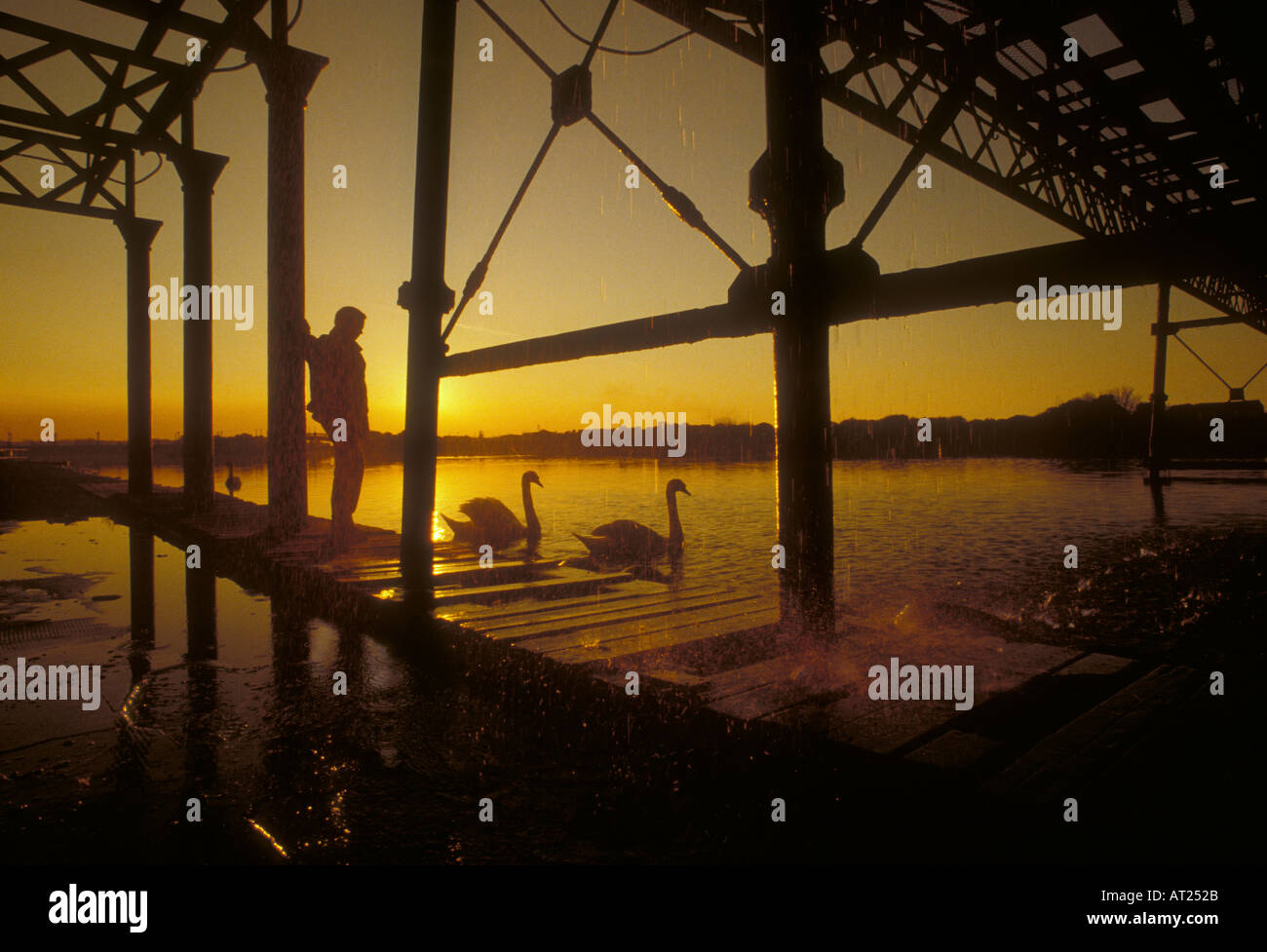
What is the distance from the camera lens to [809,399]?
116 inches

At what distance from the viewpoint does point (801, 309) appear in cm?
294

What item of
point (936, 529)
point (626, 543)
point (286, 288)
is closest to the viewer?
point (286, 288)

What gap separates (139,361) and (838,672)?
15794 mm

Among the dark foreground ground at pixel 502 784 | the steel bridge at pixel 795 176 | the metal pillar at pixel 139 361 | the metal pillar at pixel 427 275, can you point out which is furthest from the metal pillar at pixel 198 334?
the dark foreground ground at pixel 502 784

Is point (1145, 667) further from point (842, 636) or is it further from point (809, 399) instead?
point (809, 399)

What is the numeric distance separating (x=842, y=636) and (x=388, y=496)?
23432mm

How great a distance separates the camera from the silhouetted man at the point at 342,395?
7.21 m

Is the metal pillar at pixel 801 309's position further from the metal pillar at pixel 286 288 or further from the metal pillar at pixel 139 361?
the metal pillar at pixel 139 361

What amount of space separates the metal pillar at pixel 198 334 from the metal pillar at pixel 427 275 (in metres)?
8.03

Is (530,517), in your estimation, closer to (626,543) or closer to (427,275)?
(626,543)

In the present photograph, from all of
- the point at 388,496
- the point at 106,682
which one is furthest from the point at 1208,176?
the point at 388,496

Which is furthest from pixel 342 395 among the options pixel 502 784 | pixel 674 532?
pixel 502 784

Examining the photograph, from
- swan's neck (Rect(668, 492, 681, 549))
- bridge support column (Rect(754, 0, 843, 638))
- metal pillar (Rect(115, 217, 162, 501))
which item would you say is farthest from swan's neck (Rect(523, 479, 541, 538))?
bridge support column (Rect(754, 0, 843, 638))

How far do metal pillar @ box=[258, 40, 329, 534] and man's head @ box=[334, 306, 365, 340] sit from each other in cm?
93
